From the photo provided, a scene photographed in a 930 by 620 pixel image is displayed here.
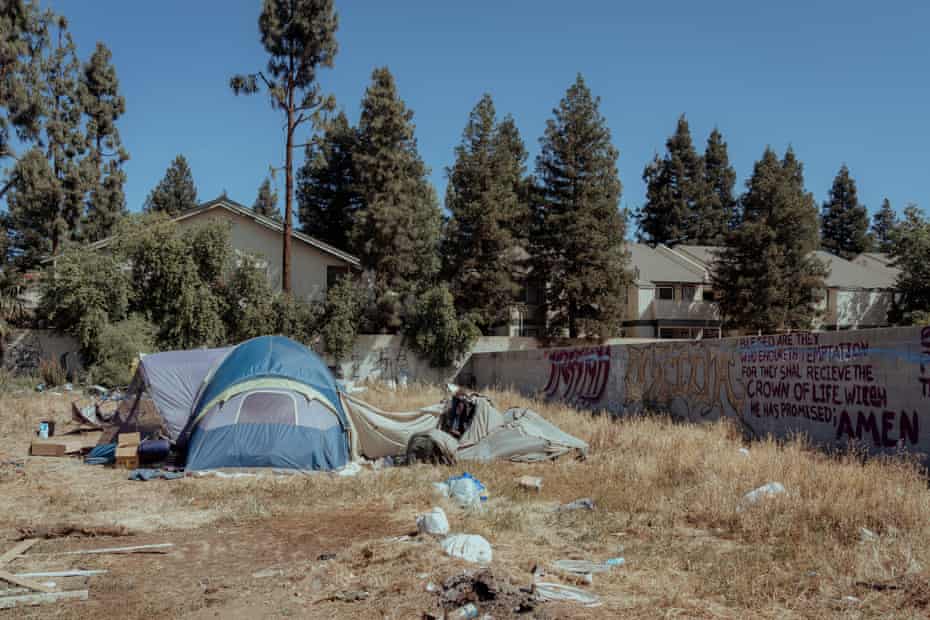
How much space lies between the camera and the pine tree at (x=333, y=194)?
38.1 metres

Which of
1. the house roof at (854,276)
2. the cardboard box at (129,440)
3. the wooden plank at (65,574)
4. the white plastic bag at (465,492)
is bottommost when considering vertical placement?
the wooden plank at (65,574)

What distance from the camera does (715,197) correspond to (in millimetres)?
55781

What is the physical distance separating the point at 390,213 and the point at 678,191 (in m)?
33.4

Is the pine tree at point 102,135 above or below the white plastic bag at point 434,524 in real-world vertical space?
above

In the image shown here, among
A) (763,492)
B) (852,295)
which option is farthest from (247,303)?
(852,295)

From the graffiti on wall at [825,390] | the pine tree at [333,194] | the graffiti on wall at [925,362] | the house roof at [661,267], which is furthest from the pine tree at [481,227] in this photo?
the graffiti on wall at [925,362]

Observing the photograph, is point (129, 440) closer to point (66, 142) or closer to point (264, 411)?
point (264, 411)

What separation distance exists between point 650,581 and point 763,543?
5.33 ft

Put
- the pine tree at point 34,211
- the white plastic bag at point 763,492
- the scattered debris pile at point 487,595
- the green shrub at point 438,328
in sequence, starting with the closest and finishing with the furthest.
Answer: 1. the scattered debris pile at point 487,595
2. the white plastic bag at point 763,492
3. the pine tree at point 34,211
4. the green shrub at point 438,328

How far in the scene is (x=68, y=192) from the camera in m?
30.8

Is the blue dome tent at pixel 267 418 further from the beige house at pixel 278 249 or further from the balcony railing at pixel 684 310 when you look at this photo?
the balcony railing at pixel 684 310

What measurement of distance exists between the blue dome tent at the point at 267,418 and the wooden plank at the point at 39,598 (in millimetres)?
5166

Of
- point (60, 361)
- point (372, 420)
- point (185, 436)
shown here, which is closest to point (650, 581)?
point (372, 420)

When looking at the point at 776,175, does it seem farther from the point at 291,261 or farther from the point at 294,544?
the point at 294,544
